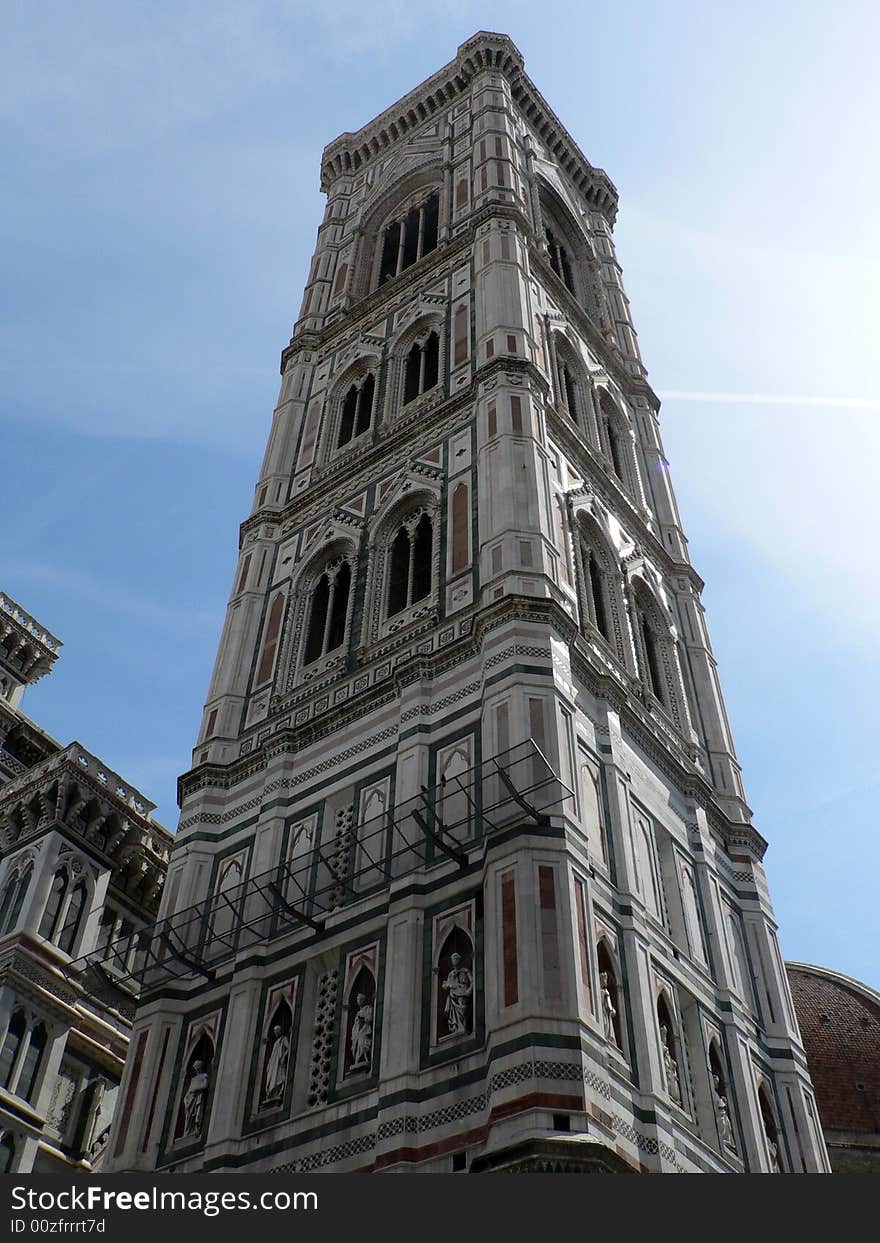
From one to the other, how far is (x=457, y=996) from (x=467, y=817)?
211cm

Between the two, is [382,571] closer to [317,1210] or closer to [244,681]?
[244,681]

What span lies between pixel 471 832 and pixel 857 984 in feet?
76.0

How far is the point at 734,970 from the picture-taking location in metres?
16.5

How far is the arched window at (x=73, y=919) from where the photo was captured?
20844mm

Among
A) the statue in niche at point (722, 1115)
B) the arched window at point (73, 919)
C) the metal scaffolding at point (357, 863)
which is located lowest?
the statue in niche at point (722, 1115)

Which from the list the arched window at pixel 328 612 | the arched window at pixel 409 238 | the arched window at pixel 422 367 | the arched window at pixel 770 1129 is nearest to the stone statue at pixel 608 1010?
the arched window at pixel 770 1129

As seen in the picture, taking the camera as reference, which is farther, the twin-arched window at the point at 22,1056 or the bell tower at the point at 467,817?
the twin-arched window at the point at 22,1056

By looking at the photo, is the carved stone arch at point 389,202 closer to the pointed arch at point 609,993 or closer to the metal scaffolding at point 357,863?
the metal scaffolding at point 357,863

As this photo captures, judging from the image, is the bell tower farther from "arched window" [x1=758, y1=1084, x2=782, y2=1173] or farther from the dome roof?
the dome roof

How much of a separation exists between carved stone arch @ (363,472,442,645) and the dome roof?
54.4 ft

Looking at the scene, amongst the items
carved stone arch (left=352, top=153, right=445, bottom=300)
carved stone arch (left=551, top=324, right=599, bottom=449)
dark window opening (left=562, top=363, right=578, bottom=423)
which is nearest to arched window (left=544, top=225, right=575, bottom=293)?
carved stone arch (left=352, top=153, right=445, bottom=300)

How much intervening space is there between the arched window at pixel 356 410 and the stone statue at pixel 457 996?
42.2 ft

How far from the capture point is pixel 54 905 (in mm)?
21156

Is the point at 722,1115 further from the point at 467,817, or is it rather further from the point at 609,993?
the point at 467,817
